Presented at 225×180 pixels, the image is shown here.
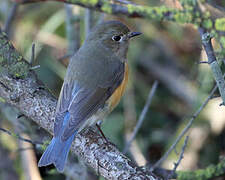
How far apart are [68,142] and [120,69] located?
118 centimetres

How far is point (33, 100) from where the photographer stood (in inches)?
127

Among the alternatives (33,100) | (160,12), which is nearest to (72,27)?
(160,12)

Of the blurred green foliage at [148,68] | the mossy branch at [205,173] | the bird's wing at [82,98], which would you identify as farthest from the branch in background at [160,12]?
the blurred green foliage at [148,68]

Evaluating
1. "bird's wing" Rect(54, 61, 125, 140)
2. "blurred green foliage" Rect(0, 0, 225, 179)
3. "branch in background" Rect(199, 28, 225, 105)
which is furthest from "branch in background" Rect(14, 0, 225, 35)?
"blurred green foliage" Rect(0, 0, 225, 179)

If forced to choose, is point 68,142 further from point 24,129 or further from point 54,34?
point 54,34

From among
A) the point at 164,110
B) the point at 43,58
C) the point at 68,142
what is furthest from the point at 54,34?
the point at 68,142

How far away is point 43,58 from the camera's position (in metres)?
6.48

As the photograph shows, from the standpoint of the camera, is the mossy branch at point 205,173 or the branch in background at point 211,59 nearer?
the branch in background at point 211,59

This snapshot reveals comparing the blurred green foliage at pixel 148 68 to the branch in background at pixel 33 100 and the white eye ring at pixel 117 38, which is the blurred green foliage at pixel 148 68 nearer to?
the white eye ring at pixel 117 38

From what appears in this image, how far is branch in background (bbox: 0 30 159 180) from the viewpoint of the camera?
301 centimetres

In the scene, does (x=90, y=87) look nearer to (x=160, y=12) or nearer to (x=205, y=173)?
(x=160, y=12)

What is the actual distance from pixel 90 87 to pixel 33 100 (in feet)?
2.25

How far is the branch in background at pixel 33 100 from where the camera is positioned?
3.01 m

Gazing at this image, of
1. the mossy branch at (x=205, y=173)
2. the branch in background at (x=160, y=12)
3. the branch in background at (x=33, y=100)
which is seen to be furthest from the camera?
the branch in background at (x=160, y=12)
